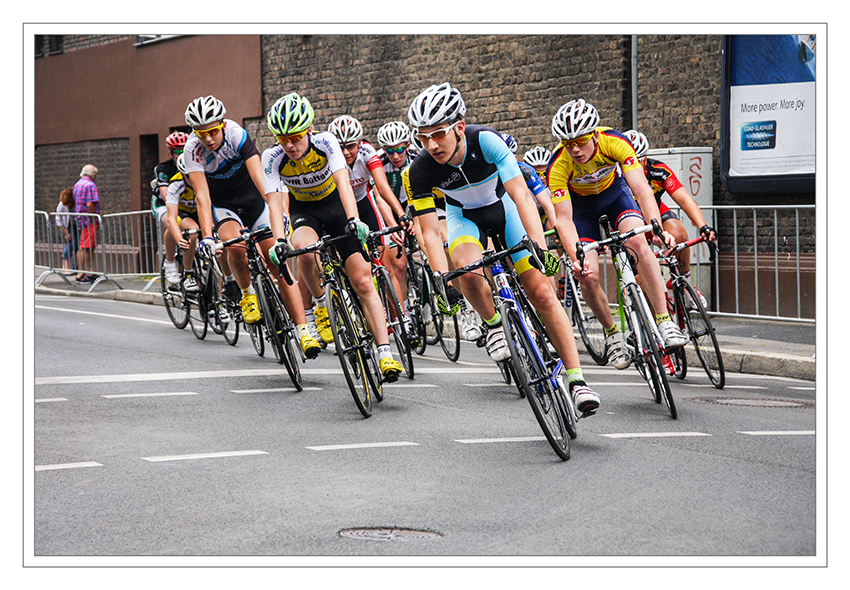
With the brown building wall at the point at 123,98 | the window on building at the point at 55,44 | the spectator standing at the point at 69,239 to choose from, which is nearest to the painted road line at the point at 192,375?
the spectator standing at the point at 69,239

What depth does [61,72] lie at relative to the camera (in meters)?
26.8

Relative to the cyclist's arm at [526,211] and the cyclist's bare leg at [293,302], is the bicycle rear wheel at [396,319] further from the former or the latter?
the cyclist's arm at [526,211]

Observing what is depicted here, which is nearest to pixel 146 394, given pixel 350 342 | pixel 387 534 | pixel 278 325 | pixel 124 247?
pixel 278 325

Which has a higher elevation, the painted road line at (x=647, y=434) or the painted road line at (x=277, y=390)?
the painted road line at (x=277, y=390)

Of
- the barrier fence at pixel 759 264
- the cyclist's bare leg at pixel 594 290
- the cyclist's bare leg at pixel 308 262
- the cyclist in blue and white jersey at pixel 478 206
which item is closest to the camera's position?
the cyclist in blue and white jersey at pixel 478 206

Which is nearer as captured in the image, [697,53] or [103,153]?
[697,53]

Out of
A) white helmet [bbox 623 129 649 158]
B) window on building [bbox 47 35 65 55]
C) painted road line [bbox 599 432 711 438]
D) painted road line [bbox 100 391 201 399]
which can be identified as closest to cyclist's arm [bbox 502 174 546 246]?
painted road line [bbox 599 432 711 438]

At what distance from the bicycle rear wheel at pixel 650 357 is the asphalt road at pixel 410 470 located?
0.16 metres

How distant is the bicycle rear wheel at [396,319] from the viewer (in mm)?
8906

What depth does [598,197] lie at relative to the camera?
8617 mm

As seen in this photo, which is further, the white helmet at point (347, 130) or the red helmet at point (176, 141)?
the red helmet at point (176, 141)
